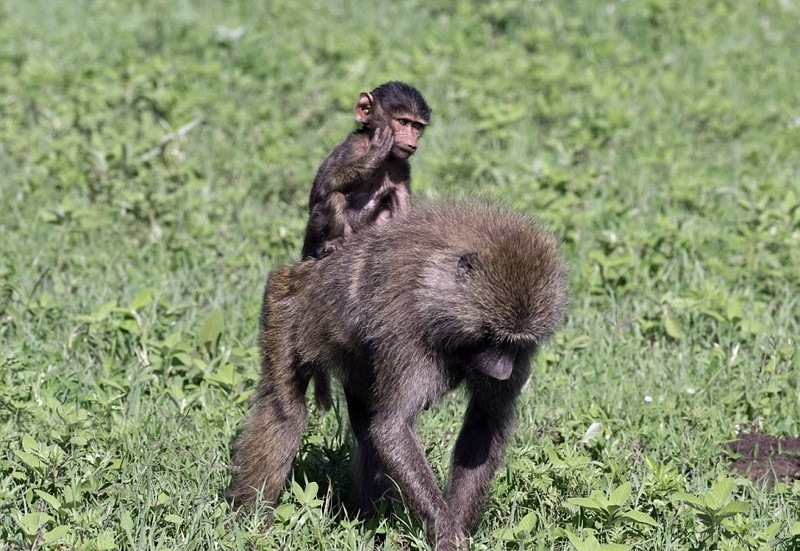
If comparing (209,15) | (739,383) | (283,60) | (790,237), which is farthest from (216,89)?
(739,383)

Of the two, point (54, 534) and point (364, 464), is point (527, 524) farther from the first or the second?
point (54, 534)

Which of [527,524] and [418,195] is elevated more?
[418,195]

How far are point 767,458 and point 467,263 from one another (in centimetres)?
186

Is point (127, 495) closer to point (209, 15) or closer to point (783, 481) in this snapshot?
point (783, 481)

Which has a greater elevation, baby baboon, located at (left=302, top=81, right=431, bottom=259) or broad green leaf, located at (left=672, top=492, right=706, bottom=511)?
baby baboon, located at (left=302, top=81, right=431, bottom=259)

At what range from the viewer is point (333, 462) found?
5.05 metres

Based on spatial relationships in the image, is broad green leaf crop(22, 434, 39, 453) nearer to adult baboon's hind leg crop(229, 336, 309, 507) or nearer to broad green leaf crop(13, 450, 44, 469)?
broad green leaf crop(13, 450, 44, 469)

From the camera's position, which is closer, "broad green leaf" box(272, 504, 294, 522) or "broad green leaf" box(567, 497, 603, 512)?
"broad green leaf" box(567, 497, 603, 512)

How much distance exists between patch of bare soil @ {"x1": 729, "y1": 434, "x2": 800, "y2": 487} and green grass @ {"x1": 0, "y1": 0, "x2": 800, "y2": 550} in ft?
0.34

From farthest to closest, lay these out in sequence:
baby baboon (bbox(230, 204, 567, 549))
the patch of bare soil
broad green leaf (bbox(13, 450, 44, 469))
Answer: the patch of bare soil
broad green leaf (bbox(13, 450, 44, 469))
baby baboon (bbox(230, 204, 567, 549))

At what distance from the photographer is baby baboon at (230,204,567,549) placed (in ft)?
13.1

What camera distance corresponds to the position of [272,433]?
4.57 metres

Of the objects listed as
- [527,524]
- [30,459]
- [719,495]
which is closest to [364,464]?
[527,524]

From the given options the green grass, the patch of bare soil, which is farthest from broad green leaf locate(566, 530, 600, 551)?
the patch of bare soil
